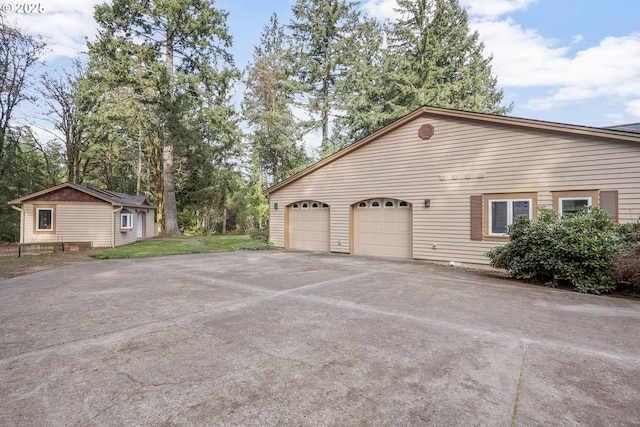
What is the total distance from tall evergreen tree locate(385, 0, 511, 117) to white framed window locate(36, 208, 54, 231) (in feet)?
67.7

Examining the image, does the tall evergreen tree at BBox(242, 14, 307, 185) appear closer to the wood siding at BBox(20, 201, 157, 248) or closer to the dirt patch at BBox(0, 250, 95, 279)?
the wood siding at BBox(20, 201, 157, 248)

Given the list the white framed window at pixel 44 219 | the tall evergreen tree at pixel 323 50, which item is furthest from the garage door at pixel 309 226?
the white framed window at pixel 44 219

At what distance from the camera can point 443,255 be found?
983 centimetres

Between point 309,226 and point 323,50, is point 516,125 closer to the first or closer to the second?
point 309,226

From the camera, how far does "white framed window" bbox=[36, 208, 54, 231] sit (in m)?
14.4

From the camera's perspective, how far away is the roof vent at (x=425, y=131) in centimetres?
1022

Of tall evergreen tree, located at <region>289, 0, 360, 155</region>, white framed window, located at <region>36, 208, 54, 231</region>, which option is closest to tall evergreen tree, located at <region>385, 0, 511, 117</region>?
tall evergreen tree, located at <region>289, 0, 360, 155</region>

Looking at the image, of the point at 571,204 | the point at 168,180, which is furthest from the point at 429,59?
the point at 168,180

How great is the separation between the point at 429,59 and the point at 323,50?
25.5ft

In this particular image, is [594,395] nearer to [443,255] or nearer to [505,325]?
[505,325]

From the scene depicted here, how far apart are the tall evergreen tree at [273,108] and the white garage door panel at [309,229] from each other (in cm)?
1019

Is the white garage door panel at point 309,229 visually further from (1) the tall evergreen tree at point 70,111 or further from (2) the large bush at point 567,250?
(1) the tall evergreen tree at point 70,111

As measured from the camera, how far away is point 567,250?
623cm

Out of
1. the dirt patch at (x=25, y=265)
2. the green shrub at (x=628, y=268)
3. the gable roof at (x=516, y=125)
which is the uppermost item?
the gable roof at (x=516, y=125)
